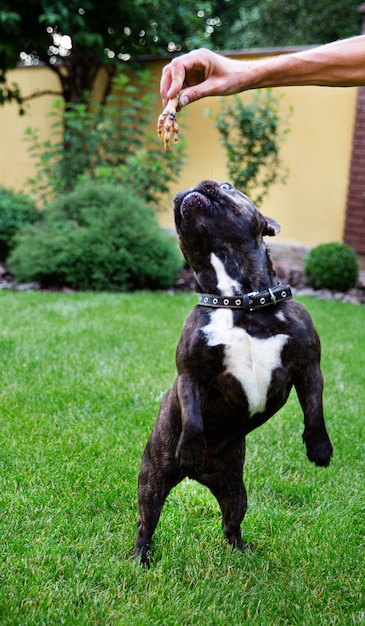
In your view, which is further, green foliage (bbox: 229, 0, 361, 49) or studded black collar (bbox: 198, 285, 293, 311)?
green foliage (bbox: 229, 0, 361, 49)

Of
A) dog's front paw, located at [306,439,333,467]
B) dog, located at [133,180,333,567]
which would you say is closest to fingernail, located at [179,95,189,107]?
dog, located at [133,180,333,567]

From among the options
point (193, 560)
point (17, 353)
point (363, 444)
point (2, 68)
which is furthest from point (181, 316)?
point (2, 68)

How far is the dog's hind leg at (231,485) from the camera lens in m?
2.48

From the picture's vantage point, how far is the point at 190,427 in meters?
2.06

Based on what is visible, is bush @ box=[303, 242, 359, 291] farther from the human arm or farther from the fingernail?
the fingernail

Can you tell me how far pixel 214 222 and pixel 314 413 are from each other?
687mm

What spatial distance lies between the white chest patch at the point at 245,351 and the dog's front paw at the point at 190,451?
22 centimetres

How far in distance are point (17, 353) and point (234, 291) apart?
11.3 ft

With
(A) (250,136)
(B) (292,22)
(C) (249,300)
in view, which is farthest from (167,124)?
(B) (292,22)

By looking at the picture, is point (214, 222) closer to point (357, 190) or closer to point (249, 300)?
point (249, 300)

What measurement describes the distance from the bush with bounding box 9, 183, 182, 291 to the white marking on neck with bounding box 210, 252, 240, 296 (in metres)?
5.71

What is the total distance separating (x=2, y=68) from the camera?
11055 mm

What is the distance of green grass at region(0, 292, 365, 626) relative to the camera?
2.30m

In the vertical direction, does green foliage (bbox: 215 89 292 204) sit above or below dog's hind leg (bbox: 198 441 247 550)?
above
